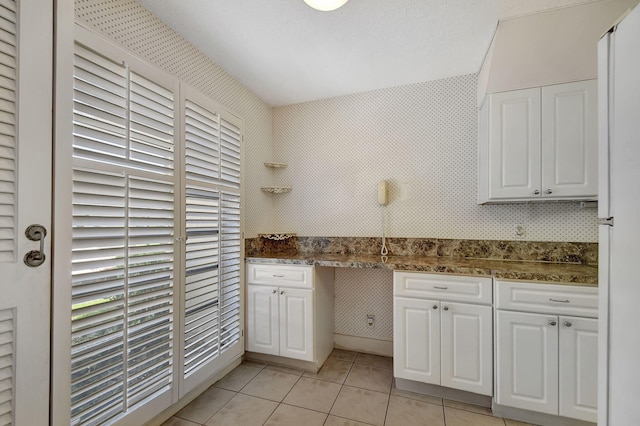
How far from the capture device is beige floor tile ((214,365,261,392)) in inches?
80.2

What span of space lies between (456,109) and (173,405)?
3132 mm

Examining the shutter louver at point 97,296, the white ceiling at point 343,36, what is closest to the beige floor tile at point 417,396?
the shutter louver at point 97,296

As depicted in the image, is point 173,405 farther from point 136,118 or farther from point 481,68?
point 481,68

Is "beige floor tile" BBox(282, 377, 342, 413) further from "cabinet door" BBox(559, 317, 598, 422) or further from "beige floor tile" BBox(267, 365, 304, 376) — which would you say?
"cabinet door" BBox(559, 317, 598, 422)

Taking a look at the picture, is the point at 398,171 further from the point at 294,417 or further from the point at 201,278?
the point at 294,417

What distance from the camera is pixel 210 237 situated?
6.51ft

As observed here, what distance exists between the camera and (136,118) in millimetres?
1468

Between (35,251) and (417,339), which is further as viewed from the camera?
(417,339)

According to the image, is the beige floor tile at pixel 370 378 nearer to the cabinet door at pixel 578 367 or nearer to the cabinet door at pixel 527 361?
the cabinet door at pixel 527 361

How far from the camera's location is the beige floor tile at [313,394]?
183cm

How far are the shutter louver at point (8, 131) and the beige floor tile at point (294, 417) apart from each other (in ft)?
5.21

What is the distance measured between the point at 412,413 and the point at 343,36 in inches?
102

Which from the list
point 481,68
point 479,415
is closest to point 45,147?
point 479,415

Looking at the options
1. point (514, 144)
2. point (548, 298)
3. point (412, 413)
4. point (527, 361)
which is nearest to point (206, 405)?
point (412, 413)
